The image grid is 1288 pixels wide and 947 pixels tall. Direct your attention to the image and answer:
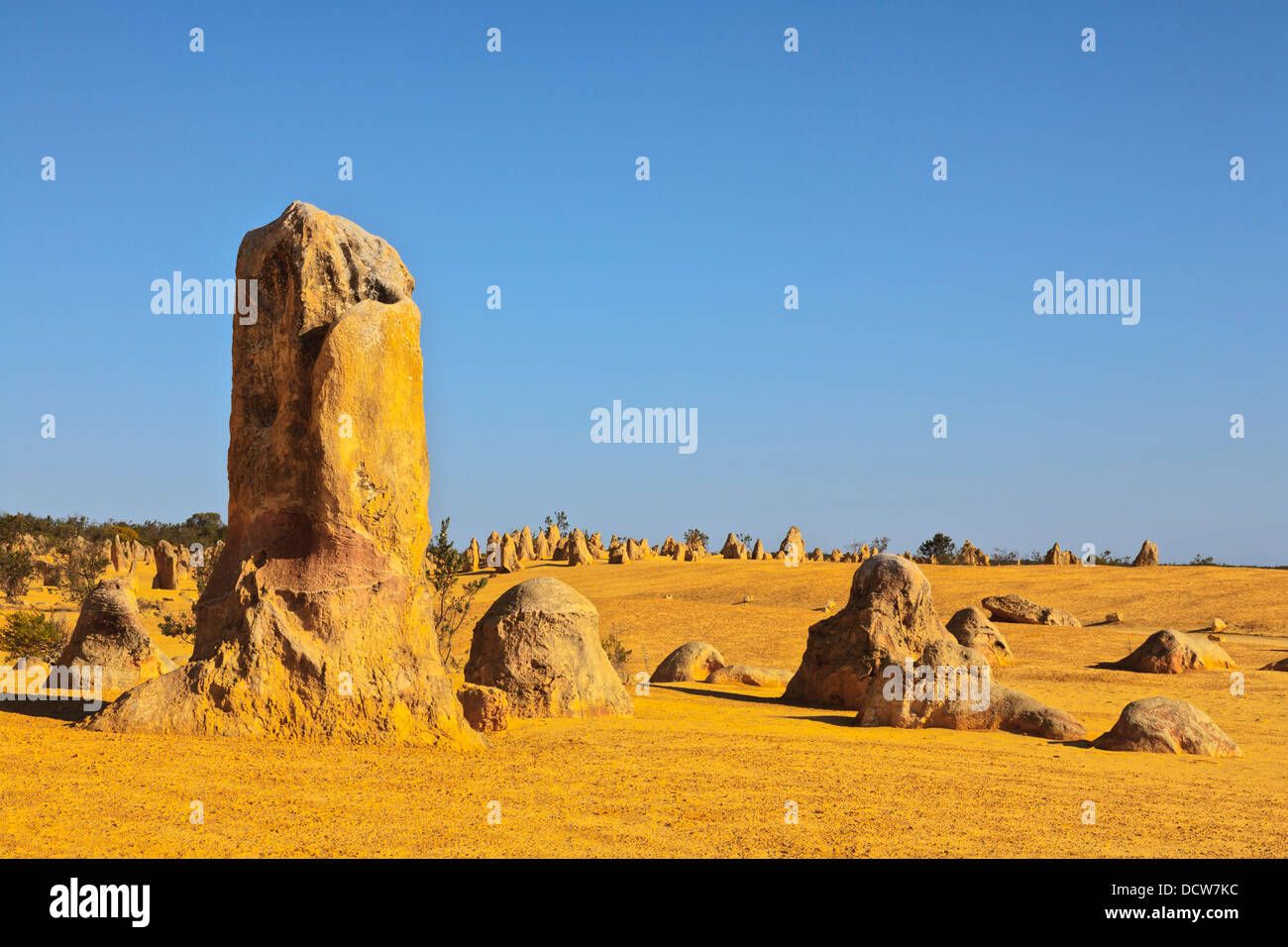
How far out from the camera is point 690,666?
16.4 metres

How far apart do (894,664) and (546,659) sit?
13.2ft

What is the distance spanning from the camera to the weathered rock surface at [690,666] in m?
16.2

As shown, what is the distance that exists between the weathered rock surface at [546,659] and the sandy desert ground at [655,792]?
0.49m

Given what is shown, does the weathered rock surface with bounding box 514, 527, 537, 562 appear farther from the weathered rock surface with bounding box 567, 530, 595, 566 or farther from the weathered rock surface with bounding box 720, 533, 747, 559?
the weathered rock surface with bounding box 720, 533, 747, 559

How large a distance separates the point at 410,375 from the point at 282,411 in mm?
1036

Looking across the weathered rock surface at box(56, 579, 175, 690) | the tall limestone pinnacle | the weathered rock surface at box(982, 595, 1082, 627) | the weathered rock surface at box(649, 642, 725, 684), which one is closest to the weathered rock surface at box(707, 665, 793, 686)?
the weathered rock surface at box(649, 642, 725, 684)

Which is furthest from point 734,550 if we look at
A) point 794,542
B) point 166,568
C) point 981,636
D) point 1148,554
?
point 981,636

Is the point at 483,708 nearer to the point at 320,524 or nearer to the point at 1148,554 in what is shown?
the point at 320,524

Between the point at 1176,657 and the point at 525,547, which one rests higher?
the point at 525,547
